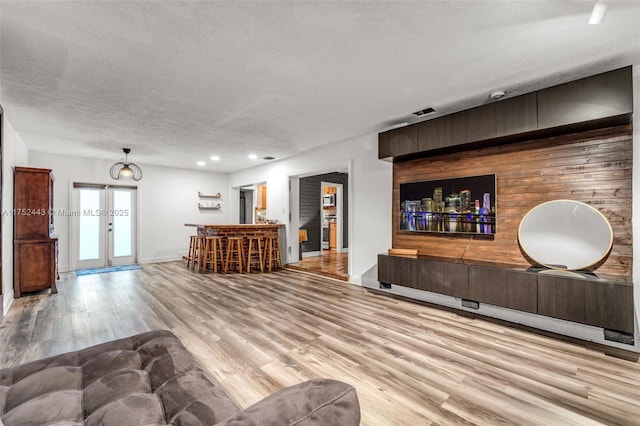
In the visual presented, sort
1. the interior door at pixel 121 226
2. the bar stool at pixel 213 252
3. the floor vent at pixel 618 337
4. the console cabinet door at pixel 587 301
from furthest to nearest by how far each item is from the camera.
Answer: the interior door at pixel 121 226
the bar stool at pixel 213 252
the floor vent at pixel 618 337
the console cabinet door at pixel 587 301

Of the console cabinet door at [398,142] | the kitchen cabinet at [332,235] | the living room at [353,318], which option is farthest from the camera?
the kitchen cabinet at [332,235]

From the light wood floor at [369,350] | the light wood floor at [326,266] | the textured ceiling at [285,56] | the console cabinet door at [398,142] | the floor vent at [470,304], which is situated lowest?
the light wood floor at [369,350]

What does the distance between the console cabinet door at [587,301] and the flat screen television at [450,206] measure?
917 mm

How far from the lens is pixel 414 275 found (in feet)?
12.6

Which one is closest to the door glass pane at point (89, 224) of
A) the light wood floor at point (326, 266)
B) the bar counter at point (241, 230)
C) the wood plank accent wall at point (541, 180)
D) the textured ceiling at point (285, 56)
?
the bar counter at point (241, 230)

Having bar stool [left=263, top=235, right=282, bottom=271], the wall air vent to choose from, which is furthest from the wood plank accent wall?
bar stool [left=263, top=235, right=282, bottom=271]

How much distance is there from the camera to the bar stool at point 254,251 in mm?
6223

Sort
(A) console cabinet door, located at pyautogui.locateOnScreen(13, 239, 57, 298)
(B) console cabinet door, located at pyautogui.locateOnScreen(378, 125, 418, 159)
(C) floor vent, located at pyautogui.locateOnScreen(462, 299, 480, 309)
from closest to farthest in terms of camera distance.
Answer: (C) floor vent, located at pyautogui.locateOnScreen(462, 299, 480, 309) < (B) console cabinet door, located at pyautogui.locateOnScreen(378, 125, 418, 159) < (A) console cabinet door, located at pyautogui.locateOnScreen(13, 239, 57, 298)

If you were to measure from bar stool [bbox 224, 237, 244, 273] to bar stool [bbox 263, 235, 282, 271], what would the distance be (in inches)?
20.7

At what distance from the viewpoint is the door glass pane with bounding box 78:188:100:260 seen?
654 cm

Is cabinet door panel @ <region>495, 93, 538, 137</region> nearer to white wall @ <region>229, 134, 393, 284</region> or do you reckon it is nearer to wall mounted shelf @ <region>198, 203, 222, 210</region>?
white wall @ <region>229, 134, 393, 284</region>

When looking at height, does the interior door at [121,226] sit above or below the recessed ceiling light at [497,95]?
below

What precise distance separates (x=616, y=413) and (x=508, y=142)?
103 inches

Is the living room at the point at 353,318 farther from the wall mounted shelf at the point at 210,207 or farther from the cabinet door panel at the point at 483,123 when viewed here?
the wall mounted shelf at the point at 210,207
